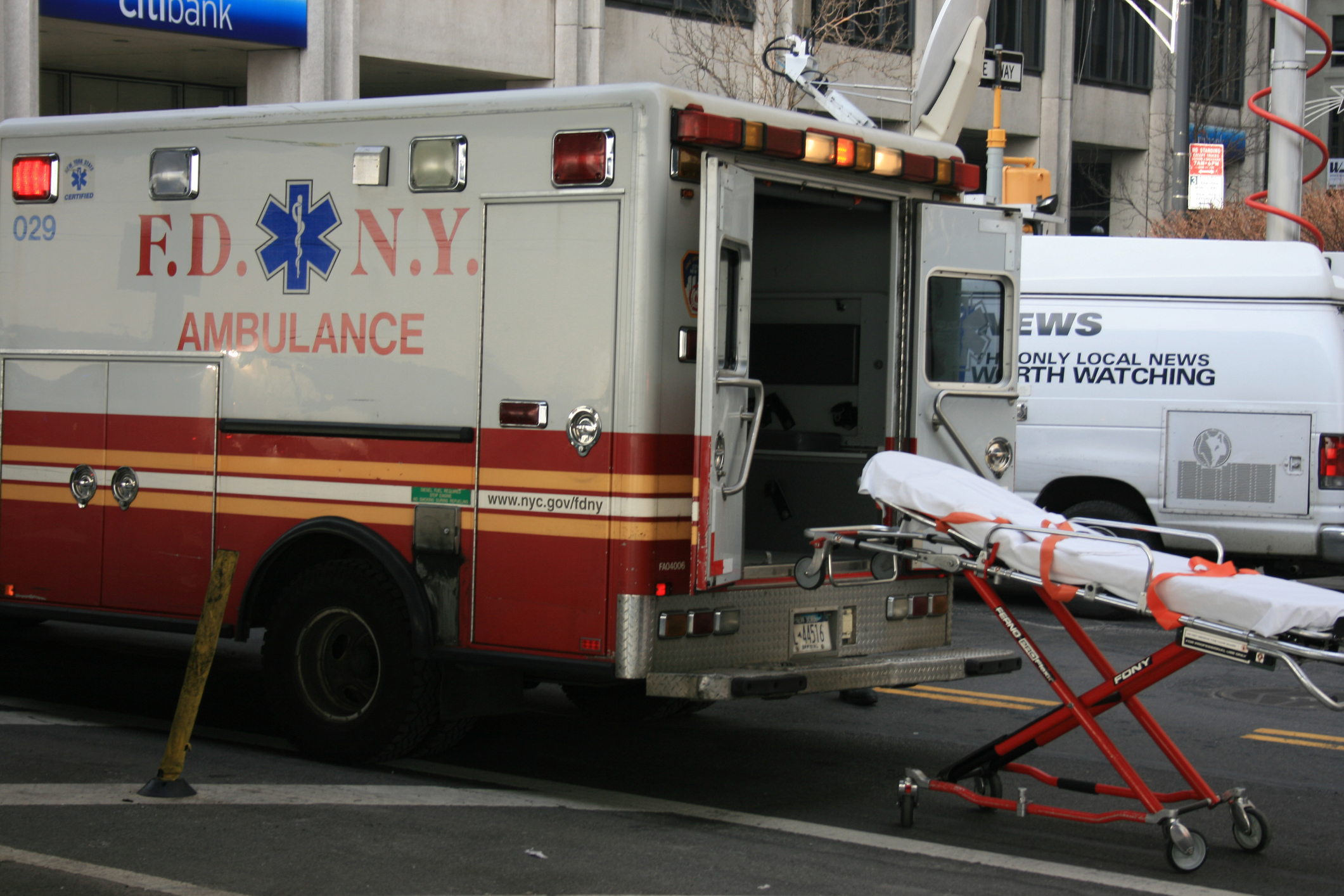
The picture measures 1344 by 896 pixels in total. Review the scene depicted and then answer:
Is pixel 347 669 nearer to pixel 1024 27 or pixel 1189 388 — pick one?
pixel 1189 388

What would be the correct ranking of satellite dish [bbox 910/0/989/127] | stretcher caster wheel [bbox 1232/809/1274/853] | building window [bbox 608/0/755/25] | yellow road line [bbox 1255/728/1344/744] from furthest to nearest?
building window [bbox 608/0/755/25]
satellite dish [bbox 910/0/989/127]
yellow road line [bbox 1255/728/1344/744]
stretcher caster wheel [bbox 1232/809/1274/853]

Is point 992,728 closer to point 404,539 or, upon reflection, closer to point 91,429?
point 404,539

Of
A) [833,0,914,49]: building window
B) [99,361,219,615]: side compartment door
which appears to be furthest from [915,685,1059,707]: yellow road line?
[833,0,914,49]: building window

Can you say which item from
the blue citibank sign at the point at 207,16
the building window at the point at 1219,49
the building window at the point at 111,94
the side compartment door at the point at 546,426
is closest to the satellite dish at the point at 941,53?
the side compartment door at the point at 546,426

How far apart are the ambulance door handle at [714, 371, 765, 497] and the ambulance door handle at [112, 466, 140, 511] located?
9.93ft

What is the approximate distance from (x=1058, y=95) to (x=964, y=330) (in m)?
26.4

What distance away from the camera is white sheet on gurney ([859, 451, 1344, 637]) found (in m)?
5.30

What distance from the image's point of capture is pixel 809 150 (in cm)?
684

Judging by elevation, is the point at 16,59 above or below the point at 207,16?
below

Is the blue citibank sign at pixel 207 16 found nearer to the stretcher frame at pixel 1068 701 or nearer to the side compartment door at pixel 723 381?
the side compartment door at pixel 723 381

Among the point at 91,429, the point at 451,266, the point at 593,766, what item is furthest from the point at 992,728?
the point at 91,429

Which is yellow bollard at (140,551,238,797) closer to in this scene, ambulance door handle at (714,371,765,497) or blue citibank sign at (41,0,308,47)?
ambulance door handle at (714,371,765,497)

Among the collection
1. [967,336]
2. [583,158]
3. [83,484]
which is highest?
[583,158]

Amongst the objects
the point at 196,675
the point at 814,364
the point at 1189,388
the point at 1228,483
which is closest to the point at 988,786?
the point at 814,364
